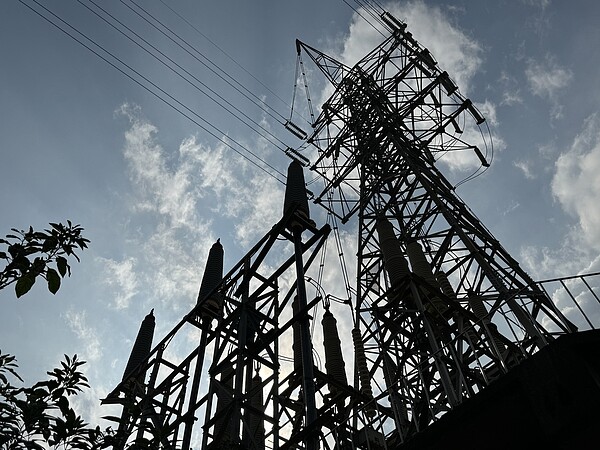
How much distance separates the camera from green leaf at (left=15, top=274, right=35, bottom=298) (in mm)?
4117

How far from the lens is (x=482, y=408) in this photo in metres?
6.12

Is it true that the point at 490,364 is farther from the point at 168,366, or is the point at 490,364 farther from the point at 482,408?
the point at 168,366

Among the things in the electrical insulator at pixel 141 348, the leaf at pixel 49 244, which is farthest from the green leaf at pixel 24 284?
the electrical insulator at pixel 141 348

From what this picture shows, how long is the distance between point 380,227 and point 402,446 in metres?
8.22

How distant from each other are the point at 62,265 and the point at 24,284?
40cm

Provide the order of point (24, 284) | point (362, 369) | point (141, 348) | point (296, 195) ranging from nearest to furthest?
point (24, 284) → point (296, 195) → point (362, 369) → point (141, 348)

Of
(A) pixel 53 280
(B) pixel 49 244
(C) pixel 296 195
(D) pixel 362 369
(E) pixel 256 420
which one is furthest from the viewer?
(E) pixel 256 420

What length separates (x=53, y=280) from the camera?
4336 millimetres

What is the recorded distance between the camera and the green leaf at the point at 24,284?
4117 mm

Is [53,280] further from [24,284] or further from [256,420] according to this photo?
[256,420]

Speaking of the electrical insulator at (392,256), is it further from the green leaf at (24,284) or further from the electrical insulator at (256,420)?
the green leaf at (24,284)

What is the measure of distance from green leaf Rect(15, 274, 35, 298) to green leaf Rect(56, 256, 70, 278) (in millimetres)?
240

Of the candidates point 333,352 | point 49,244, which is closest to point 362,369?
point 333,352

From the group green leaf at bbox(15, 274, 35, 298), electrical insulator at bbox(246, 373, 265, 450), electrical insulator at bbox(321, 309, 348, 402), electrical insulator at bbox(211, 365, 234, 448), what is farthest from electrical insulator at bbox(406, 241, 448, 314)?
green leaf at bbox(15, 274, 35, 298)
